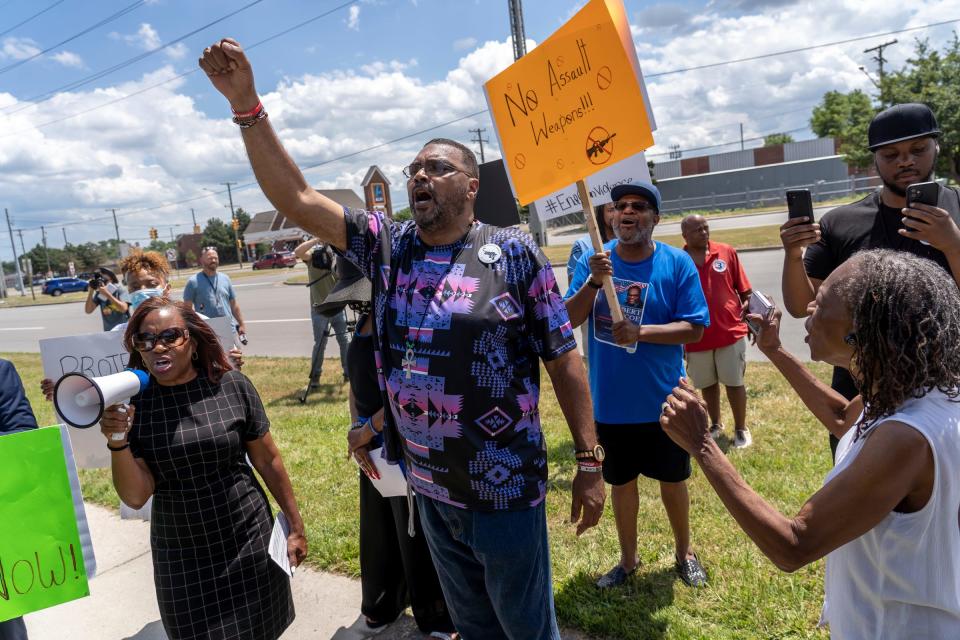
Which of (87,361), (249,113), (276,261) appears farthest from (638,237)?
(276,261)

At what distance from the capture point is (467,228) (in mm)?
2182

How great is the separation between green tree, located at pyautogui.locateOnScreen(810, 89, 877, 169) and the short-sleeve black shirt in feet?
115

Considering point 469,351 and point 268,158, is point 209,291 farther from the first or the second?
point 469,351

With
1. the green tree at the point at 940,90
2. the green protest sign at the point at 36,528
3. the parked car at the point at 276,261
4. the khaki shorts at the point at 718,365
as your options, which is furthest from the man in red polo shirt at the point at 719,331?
the parked car at the point at 276,261

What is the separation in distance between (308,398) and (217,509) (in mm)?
5821

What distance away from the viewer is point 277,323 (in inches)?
623

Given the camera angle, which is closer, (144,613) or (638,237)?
(638,237)

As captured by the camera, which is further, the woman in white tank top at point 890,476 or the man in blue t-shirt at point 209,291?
the man in blue t-shirt at point 209,291

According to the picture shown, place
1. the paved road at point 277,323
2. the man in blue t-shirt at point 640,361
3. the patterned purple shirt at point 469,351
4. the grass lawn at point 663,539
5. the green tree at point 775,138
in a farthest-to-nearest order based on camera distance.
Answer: the green tree at point 775,138 < the paved road at point 277,323 < the man in blue t-shirt at point 640,361 < the grass lawn at point 663,539 < the patterned purple shirt at point 469,351

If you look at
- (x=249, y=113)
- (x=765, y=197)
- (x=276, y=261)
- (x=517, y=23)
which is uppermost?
(x=517, y=23)

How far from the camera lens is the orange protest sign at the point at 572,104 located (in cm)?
263

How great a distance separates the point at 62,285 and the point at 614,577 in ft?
173

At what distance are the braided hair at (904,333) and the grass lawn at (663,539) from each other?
185 centimetres

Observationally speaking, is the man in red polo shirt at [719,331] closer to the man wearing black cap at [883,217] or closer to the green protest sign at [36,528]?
the man wearing black cap at [883,217]
